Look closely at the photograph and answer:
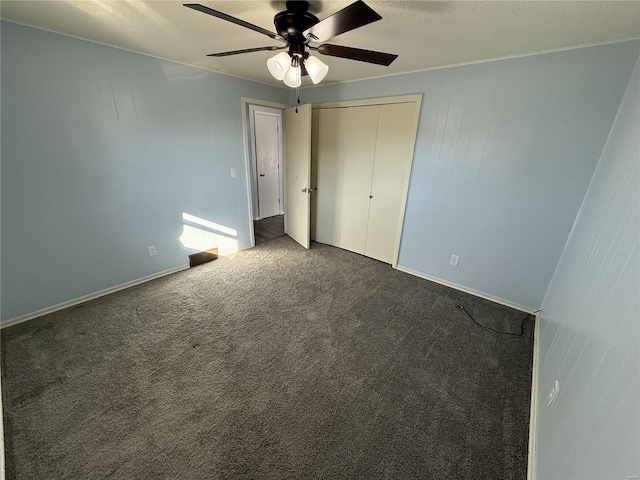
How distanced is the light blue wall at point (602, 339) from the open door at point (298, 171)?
2.73 m

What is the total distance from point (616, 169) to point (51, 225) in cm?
404

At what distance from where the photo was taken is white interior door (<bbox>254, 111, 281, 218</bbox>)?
4.77 meters

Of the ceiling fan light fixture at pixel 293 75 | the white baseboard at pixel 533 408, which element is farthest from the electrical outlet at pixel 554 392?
the ceiling fan light fixture at pixel 293 75

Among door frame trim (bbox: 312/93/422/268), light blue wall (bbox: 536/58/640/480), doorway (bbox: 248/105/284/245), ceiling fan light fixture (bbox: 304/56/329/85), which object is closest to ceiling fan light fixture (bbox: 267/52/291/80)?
ceiling fan light fixture (bbox: 304/56/329/85)

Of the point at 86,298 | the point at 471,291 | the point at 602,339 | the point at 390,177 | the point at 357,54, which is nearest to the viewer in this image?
the point at 602,339

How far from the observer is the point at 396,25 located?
5.39ft

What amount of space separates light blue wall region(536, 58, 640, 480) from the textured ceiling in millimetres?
501

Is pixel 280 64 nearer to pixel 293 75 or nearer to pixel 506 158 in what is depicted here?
pixel 293 75

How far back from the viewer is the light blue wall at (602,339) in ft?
2.29

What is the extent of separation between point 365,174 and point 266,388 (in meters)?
2.65

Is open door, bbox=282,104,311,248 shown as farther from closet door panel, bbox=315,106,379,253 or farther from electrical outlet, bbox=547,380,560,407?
electrical outlet, bbox=547,380,560,407

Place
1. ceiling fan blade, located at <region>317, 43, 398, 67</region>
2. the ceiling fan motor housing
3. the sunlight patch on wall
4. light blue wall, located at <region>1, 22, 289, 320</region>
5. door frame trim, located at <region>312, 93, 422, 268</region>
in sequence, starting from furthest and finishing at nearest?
the sunlight patch on wall < door frame trim, located at <region>312, 93, 422, 268</region> < light blue wall, located at <region>1, 22, 289, 320</region> < ceiling fan blade, located at <region>317, 43, 398, 67</region> < the ceiling fan motor housing

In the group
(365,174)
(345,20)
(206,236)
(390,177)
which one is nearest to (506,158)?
(390,177)

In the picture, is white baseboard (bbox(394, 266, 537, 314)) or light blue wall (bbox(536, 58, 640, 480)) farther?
white baseboard (bbox(394, 266, 537, 314))
